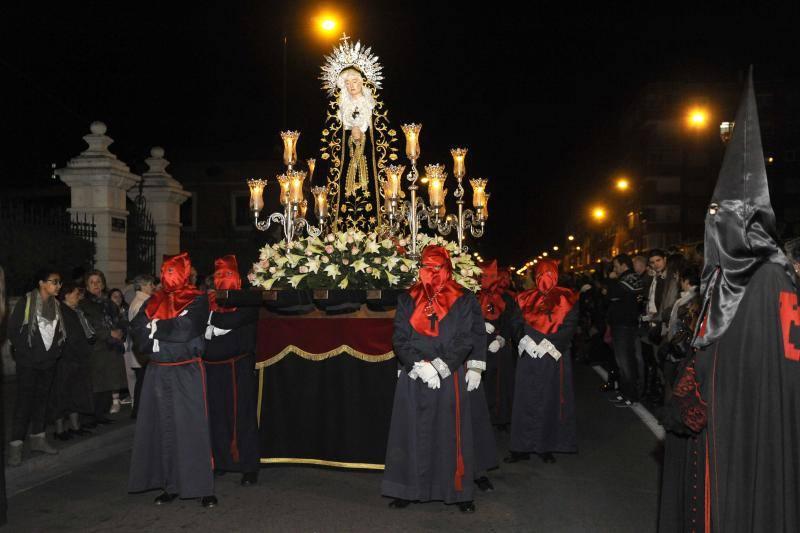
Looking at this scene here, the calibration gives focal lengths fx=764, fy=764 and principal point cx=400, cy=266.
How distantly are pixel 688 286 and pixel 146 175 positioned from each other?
1279 centimetres

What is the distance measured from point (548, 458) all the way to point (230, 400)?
10.7 feet

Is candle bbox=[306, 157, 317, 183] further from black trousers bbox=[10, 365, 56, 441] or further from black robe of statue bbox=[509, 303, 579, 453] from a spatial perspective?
black trousers bbox=[10, 365, 56, 441]

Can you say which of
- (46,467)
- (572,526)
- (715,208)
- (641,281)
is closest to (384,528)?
(572,526)

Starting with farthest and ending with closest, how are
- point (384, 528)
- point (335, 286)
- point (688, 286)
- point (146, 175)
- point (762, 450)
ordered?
Result: 1. point (146, 175)
2. point (688, 286)
3. point (335, 286)
4. point (384, 528)
5. point (762, 450)

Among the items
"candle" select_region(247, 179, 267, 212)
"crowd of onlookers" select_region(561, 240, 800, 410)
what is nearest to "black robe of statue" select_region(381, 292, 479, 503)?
"candle" select_region(247, 179, 267, 212)

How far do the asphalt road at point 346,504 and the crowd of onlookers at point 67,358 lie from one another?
33.2 inches

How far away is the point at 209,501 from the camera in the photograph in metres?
6.25

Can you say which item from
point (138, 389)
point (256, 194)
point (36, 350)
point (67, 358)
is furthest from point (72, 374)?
point (256, 194)

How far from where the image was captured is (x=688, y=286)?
909 centimetres

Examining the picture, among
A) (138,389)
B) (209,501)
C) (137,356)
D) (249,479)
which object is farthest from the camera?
(137,356)

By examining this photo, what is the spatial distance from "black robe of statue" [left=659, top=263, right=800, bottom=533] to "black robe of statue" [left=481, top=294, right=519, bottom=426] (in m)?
5.60

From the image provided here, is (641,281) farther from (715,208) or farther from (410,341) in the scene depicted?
(715,208)

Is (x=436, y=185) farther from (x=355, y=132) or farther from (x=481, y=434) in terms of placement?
(x=481, y=434)

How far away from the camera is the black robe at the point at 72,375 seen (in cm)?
840
